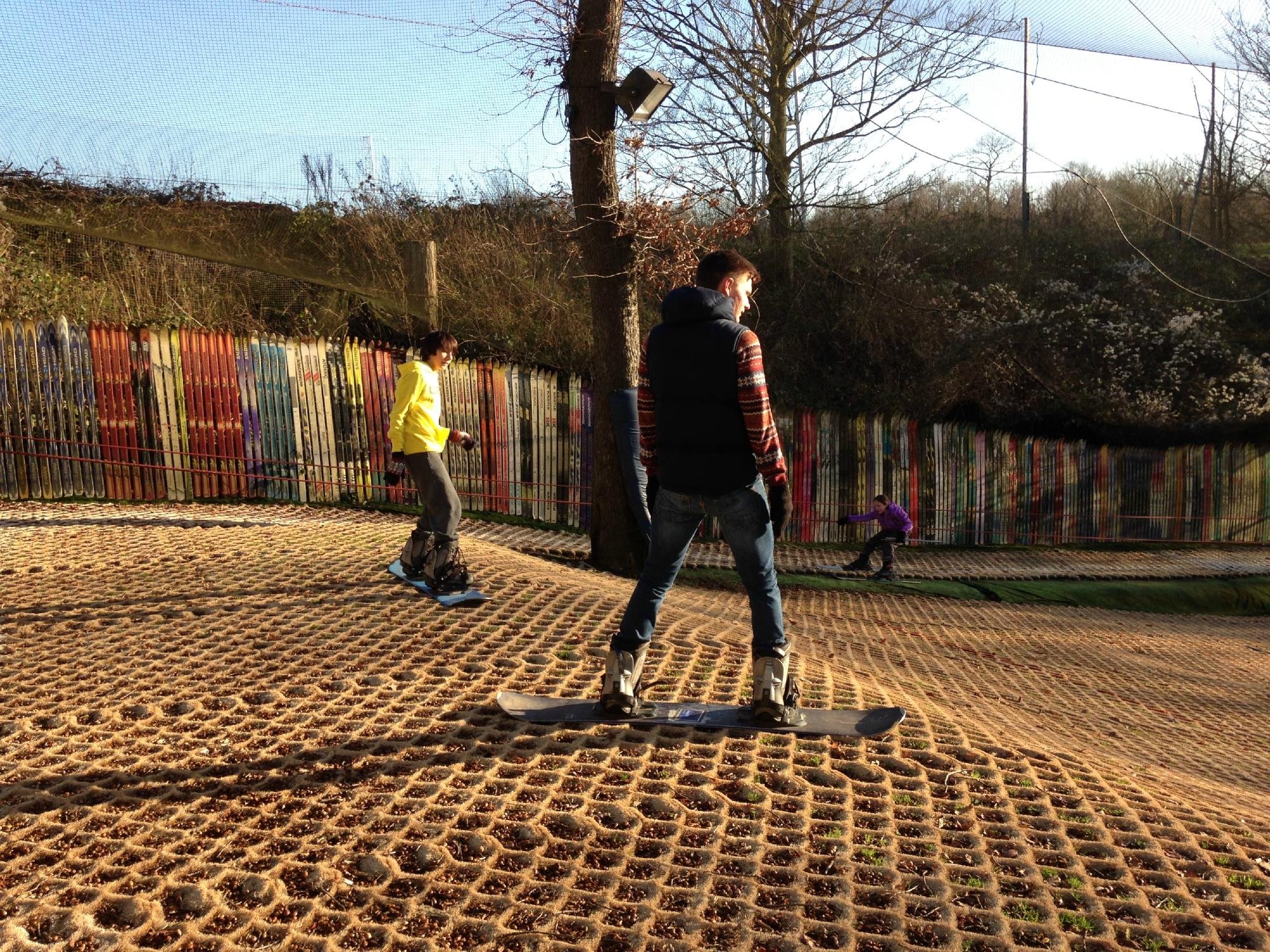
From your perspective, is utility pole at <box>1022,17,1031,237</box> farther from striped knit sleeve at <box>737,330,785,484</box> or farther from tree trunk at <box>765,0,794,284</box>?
striped knit sleeve at <box>737,330,785,484</box>

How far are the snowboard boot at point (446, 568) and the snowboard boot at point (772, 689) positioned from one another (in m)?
2.93

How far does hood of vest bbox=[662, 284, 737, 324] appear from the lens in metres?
3.90

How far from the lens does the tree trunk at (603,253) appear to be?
909cm

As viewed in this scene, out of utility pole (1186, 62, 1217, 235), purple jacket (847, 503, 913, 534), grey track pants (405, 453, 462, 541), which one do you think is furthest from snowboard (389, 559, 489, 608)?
utility pole (1186, 62, 1217, 235)

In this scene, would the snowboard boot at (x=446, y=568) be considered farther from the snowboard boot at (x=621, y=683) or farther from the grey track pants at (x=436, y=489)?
the snowboard boot at (x=621, y=683)

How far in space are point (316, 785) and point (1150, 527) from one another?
1789 centimetres

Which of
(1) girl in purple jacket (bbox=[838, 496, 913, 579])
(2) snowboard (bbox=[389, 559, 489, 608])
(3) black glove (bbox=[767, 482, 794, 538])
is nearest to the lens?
(3) black glove (bbox=[767, 482, 794, 538])

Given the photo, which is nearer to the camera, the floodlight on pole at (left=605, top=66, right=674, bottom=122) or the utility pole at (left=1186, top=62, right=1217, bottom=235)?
the floodlight on pole at (left=605, top=66, right=674, bottom=122)

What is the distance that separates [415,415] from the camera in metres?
6.48

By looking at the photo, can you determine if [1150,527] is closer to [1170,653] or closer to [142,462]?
[1170,653]

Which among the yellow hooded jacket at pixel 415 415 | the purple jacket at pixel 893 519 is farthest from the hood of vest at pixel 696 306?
the purple jacket at pixel 893 519

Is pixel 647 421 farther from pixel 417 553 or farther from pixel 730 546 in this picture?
pixel 417 553

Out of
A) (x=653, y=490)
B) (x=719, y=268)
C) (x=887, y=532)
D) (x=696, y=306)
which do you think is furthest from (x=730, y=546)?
(x=887, y=532)

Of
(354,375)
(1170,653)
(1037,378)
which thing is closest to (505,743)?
(1170,653)
